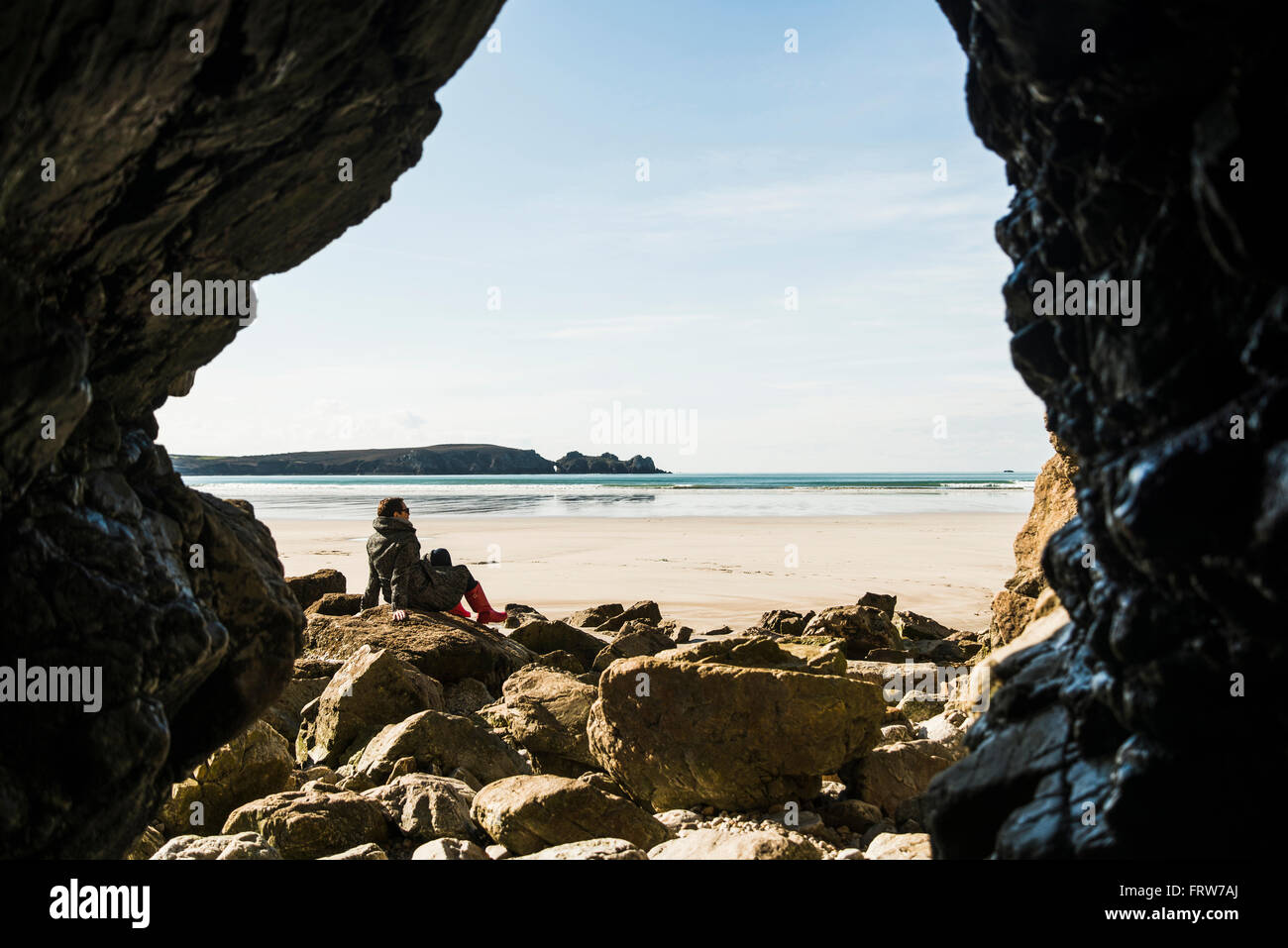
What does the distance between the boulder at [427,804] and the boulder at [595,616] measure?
7.07m

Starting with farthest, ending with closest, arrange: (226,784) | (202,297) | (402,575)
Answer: (402,575) → (226,784) → (202,297)

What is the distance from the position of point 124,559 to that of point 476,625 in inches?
250

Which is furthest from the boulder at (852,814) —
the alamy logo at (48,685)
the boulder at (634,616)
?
the boulder at (634,616)

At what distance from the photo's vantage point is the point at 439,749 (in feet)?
19.8

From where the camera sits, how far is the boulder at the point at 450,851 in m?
4.25

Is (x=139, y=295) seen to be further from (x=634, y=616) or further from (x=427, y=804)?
(x=634, y=616)

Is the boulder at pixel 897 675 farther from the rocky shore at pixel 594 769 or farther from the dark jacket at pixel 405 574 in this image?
the dark jacket at pixel 405 574

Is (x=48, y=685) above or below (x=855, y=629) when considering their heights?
above

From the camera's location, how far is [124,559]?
3617 millimetres

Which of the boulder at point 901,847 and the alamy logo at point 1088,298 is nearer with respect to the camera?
the alamy logo at point 1088,298

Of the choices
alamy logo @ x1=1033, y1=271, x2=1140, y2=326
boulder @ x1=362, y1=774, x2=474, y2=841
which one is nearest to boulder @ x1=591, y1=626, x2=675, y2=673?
boulder @ x1=362, y1=774, x2=474, y2=841

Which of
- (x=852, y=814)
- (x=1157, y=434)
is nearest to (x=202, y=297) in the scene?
(x=1157, y=434)
